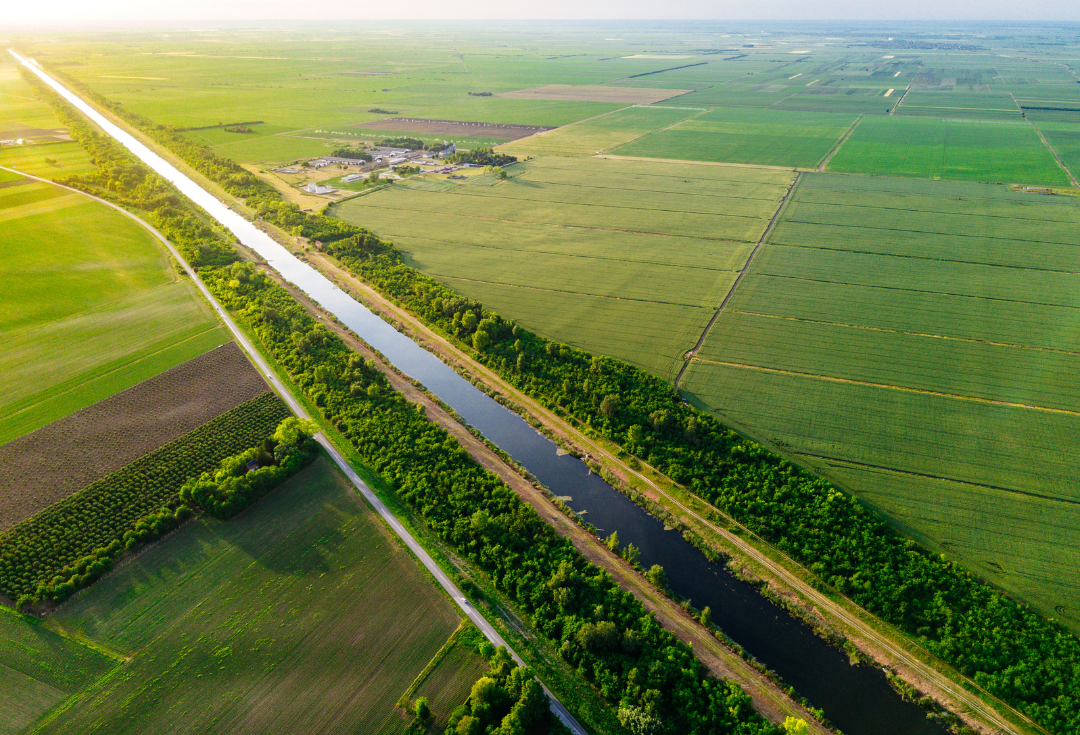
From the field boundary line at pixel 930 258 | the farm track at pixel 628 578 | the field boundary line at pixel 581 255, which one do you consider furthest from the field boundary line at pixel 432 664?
the field boundary line at pixel 930 258

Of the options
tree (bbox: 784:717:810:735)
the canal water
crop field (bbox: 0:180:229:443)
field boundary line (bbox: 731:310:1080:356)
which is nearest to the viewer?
tree (bbox: 784:717:810:735)

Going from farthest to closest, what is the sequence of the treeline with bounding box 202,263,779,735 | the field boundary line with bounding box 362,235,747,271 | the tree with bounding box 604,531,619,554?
the field boundary line with bounding box 362,235,747,271 < the tree with bounding box 604,531,619,554 < the treeline with bounding box 202,263,779,735

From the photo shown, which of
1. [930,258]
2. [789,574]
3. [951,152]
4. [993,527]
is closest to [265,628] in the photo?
[789,574]

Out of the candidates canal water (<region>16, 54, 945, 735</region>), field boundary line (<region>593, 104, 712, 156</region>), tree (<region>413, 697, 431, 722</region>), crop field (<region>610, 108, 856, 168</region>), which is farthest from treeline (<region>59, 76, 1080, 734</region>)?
crop field (<region>610, 108, 856, 168</region>)

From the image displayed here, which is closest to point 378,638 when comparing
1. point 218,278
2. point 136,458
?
point 136,458

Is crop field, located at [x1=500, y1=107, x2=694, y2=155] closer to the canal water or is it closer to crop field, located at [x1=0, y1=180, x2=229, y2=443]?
crop field, located at [x1=0, y1=180, x2=229, y2=443]

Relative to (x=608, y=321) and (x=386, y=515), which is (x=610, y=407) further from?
(x=386, y=515)

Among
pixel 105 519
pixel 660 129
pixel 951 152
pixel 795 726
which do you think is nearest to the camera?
pixel 795 726
